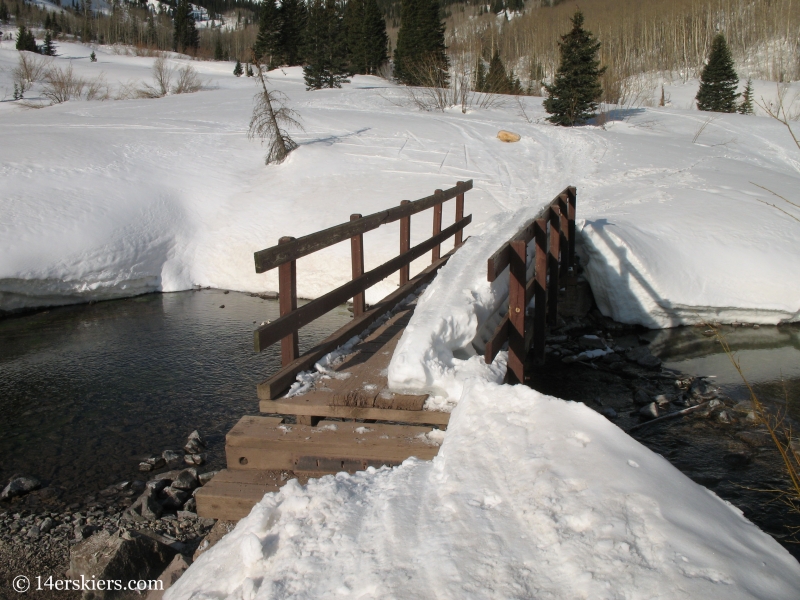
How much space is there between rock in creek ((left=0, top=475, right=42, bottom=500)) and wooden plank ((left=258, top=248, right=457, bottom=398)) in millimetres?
2275

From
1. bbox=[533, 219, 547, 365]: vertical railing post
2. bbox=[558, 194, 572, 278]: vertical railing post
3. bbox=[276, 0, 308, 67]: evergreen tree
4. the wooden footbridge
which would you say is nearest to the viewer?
the wooden footbridge

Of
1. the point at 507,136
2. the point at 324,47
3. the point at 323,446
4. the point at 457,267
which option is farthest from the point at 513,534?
the point at 324,47

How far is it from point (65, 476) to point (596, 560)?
15.3 ft

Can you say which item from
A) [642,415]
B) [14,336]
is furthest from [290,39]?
[642,415]

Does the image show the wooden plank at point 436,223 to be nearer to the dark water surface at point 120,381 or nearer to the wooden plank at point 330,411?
the dark water surface at point 120,381

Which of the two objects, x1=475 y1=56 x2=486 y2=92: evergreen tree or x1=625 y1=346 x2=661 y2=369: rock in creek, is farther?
x1=475 y1=56 x2=486 y2=92: evergreen tree

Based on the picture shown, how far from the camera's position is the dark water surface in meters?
5.62

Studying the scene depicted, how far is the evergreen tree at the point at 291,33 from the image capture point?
177 ft

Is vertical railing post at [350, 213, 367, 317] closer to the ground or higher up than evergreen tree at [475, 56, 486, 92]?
closer to the ground

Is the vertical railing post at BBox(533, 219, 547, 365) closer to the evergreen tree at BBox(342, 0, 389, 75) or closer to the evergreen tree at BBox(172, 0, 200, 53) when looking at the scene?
the evergreen tree at BBox(342, 0, 389, 75)

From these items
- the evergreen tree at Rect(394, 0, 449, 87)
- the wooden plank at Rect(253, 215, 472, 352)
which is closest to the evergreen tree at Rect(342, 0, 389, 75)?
the evergreen tree at Rect(394, 0, 449, 87)

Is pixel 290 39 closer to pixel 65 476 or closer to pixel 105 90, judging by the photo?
pixel 105 90

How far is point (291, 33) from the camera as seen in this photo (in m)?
55.2

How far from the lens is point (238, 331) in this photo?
9.20 metres
